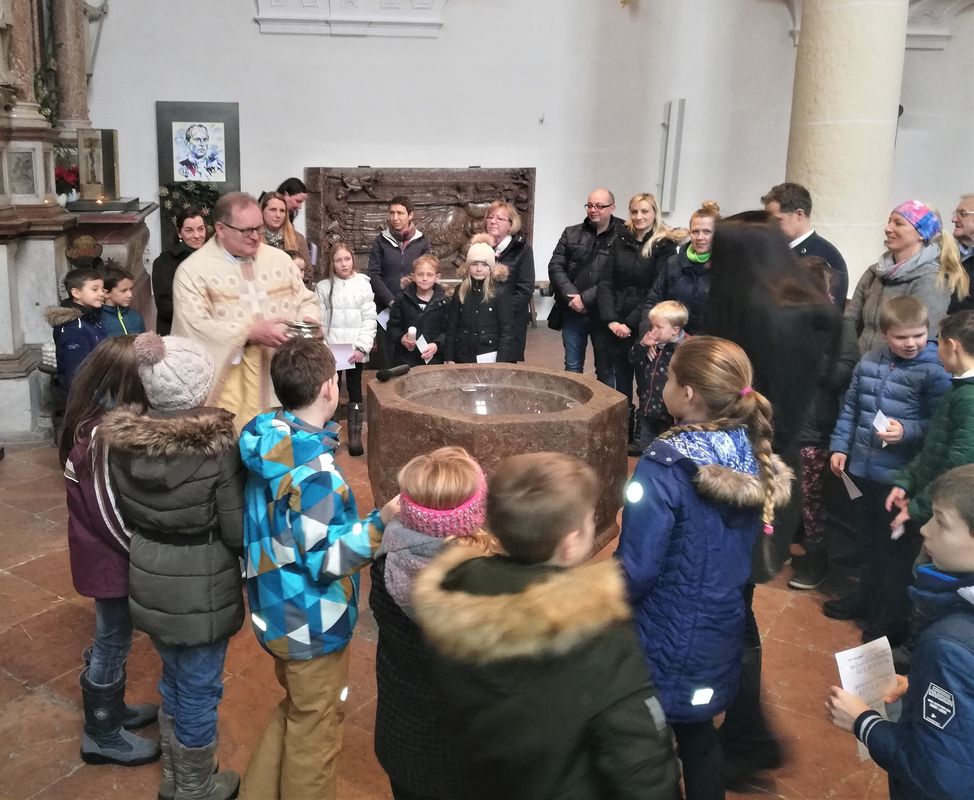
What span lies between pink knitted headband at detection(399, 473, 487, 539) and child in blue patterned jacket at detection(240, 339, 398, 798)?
23 cm

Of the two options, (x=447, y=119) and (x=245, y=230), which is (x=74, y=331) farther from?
(x=447, y=119)

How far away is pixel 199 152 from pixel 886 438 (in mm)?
7925

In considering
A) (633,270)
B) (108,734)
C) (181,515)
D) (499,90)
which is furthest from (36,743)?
(499,90)

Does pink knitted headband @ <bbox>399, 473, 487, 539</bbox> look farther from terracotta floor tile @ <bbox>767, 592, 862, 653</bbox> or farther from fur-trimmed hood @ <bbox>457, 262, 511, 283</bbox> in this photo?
fur-trimmed hood @ <bbox>457, 262, 511, 283</bbox>

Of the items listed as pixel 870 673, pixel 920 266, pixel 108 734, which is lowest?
pixel 108 734

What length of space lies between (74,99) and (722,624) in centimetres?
831

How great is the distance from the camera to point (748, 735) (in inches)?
129

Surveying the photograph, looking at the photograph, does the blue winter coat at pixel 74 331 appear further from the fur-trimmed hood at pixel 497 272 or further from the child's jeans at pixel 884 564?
the child's jeans at pixel 884 564

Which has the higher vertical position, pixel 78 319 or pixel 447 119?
pixel 447 119

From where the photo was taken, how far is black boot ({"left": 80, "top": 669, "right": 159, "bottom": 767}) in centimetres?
306

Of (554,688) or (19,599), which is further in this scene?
(19,599)

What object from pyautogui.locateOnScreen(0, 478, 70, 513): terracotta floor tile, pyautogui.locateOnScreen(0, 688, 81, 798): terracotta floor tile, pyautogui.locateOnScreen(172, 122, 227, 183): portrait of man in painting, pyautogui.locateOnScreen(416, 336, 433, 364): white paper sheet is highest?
pyautogui.locateOnScreen(172, 122, 227, 183): portrait of man in painting

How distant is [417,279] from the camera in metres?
6.08

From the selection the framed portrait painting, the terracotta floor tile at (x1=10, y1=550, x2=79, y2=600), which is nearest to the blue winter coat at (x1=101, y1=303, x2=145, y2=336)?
the terracotta floor tile at (x1=10, y1=550, x2=79, y2=600)
